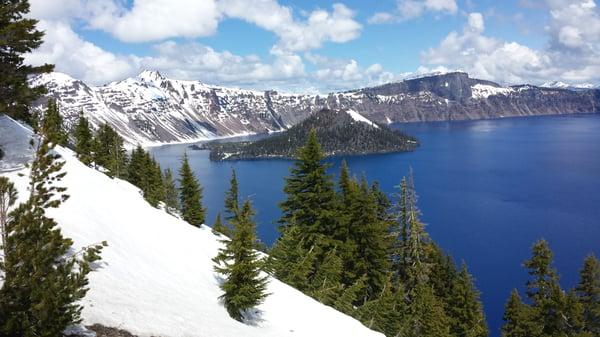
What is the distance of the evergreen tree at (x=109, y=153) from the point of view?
6988cm

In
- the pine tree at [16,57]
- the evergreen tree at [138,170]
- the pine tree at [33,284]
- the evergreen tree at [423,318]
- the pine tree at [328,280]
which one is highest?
the pine tree at [16,57]

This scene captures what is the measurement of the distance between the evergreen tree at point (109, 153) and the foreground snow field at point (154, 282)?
116 feet

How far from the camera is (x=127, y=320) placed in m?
14.2

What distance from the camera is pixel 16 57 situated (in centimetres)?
2183

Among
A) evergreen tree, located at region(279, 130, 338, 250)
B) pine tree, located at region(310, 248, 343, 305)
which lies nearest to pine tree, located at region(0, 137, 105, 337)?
pine tree, located at region(310, 248, 343, 305)

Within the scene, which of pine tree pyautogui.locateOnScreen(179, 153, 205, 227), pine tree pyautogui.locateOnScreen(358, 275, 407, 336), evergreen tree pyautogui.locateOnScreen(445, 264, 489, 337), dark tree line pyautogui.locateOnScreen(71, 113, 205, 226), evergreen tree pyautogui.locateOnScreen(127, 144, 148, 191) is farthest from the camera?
evergreen tree pyautogui.locateOnScreen(127, 144, 148, 191)

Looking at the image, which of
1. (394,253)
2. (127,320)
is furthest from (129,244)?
(394,253)

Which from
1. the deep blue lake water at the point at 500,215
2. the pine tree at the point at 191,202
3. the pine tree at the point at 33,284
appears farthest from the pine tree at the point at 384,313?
the pine tree at the point at 191,202

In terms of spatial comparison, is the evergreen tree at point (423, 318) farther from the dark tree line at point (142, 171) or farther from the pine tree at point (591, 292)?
the dark tree line at point (142, 171)

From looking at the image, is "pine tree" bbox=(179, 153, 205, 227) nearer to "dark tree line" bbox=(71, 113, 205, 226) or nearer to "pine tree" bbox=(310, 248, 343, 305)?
"dark tree line" bbox=(71, 113, 205, 226)

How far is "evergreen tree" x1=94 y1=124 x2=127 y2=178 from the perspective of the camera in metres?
69.9

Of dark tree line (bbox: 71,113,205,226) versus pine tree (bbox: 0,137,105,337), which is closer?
pine tree (bbox: 0,137,105,337)

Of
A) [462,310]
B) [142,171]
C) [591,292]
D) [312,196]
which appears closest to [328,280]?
[312,196]

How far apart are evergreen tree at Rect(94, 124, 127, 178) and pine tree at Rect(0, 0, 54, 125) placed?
163 ft
